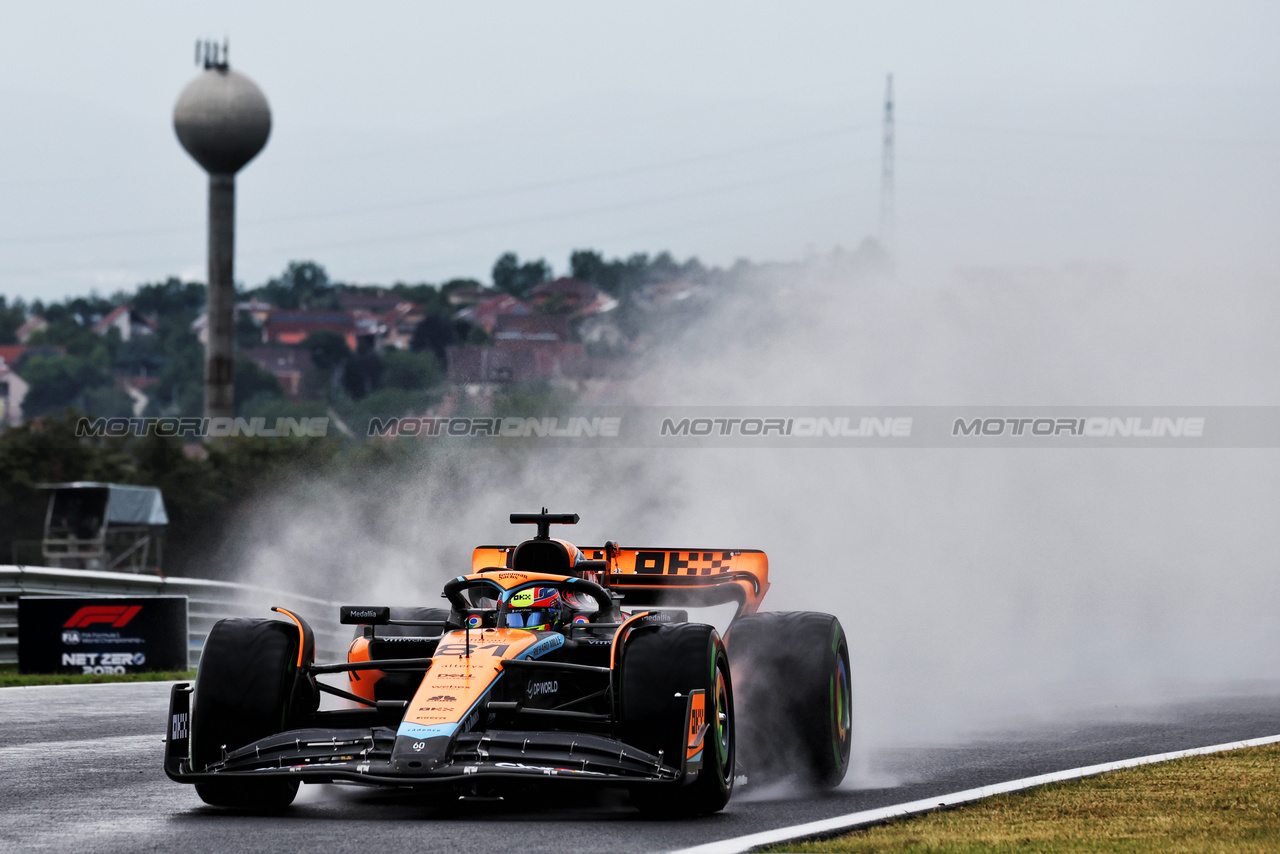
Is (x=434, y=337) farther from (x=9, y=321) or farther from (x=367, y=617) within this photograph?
(x=367, y=617)

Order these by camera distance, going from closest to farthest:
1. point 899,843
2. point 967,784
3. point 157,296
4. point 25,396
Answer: point 899,843 < point 967,784 < point 25,396 < point 157,296

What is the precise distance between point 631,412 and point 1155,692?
9375 millimetres

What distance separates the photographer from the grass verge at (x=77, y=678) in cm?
1767

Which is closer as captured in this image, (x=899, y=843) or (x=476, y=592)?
(x=899, y=843)

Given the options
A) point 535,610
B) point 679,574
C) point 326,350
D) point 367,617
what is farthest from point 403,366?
point 535,610

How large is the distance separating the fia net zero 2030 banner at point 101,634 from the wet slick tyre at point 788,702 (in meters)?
11.2

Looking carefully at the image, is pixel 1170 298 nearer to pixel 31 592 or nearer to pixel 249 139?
pixel 31 592

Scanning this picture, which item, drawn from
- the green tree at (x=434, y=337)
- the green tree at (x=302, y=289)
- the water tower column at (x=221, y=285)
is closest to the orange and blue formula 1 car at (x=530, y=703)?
the water tower column at (x=221, y=285)

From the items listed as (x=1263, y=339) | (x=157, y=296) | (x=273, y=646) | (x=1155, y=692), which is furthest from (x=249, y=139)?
(x=157, y=296)

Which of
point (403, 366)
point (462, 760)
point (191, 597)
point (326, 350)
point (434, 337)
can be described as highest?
point (326, 350)

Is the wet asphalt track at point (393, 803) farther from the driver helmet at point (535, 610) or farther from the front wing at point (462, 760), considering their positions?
the driver helmet at point (535, 610)

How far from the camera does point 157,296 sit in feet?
522

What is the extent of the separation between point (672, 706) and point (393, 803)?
5.68 feet

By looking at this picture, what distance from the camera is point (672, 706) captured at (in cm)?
837
